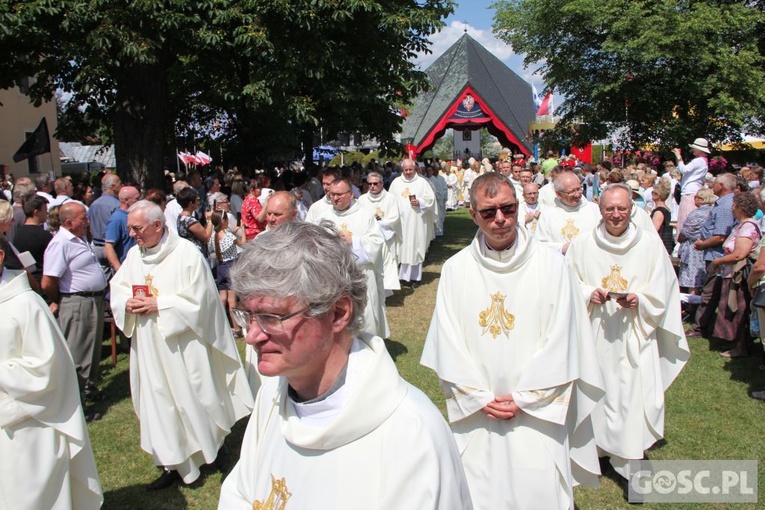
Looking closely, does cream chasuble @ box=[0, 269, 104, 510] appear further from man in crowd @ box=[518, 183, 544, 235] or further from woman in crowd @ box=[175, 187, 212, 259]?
man in crowd @ box=[518, 183, 544, 235]

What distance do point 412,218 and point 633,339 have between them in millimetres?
7924

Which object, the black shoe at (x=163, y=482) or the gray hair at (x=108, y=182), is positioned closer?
the black shoe at (x=163, y=482)

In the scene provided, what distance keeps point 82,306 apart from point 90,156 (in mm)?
41307

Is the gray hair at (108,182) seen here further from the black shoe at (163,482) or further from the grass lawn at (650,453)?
the black shoe at (163,482)

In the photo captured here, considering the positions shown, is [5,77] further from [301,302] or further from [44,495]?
[301,302]

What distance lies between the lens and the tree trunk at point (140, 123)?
12.9m

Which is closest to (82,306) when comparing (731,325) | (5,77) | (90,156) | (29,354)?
(29,354)

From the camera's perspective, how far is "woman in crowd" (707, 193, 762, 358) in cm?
710

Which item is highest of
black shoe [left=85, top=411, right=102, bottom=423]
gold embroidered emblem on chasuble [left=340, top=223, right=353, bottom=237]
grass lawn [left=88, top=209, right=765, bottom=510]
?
gold embroidered emblem on chasuble [left=340, top=223, right=353, bottom=237]

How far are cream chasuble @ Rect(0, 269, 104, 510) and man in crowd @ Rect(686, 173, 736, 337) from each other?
286 inches

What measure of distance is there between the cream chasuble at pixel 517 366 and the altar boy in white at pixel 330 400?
1.67 metres

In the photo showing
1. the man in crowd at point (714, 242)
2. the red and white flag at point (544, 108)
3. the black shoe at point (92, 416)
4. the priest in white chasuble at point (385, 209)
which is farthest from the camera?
the red and white flag at point (544, 108)

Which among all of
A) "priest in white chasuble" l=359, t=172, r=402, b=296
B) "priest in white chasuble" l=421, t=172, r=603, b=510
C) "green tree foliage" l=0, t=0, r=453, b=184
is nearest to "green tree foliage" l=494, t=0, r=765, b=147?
"green tree foliage" l=0, t=0, r=453, b=184

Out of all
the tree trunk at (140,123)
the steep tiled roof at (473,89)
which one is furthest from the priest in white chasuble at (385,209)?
the steep tiled roof at (473,89)
